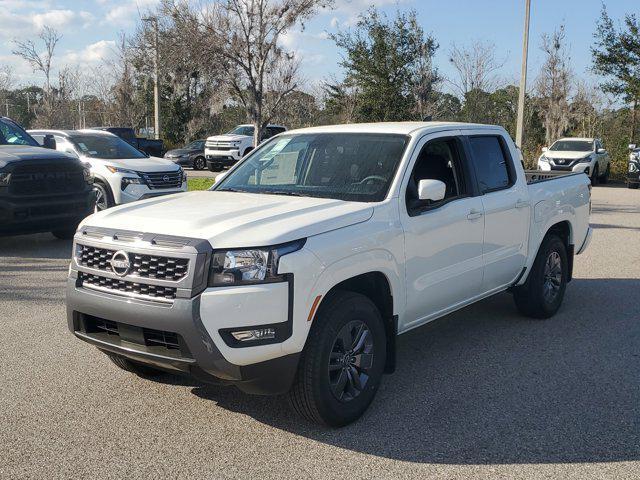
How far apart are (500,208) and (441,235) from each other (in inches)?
40.5

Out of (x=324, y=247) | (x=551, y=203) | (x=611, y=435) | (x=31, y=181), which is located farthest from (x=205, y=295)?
(x=31, y=181)

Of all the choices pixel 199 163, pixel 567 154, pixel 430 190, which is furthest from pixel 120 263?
pixel 199 163

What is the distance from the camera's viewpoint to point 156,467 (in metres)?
3.68

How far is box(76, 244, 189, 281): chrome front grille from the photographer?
3.78 m

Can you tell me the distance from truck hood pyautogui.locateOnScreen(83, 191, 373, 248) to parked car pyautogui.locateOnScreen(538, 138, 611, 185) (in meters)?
20.5

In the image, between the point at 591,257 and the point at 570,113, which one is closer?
the point at 591,257

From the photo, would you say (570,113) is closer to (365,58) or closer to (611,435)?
(365,58)

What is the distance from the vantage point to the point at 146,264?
153 inches

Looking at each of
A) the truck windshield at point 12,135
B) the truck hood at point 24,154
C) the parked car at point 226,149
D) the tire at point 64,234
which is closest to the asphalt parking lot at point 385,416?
the truck hood at point 24,154

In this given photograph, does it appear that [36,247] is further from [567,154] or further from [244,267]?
[567,154]

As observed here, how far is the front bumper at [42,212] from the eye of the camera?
9.30 meters

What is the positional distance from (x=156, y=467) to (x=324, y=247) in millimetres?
1490

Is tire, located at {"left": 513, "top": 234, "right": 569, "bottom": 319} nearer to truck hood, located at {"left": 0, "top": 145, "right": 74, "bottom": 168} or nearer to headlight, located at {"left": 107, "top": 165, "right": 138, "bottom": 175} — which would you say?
truck hood, located at {"left": 0, "top": 145, "right": 74, "bottom": 168}

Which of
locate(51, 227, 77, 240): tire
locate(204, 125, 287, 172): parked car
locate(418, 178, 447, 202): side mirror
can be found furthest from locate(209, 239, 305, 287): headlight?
locate(204, 125, 287, 172): parked car
